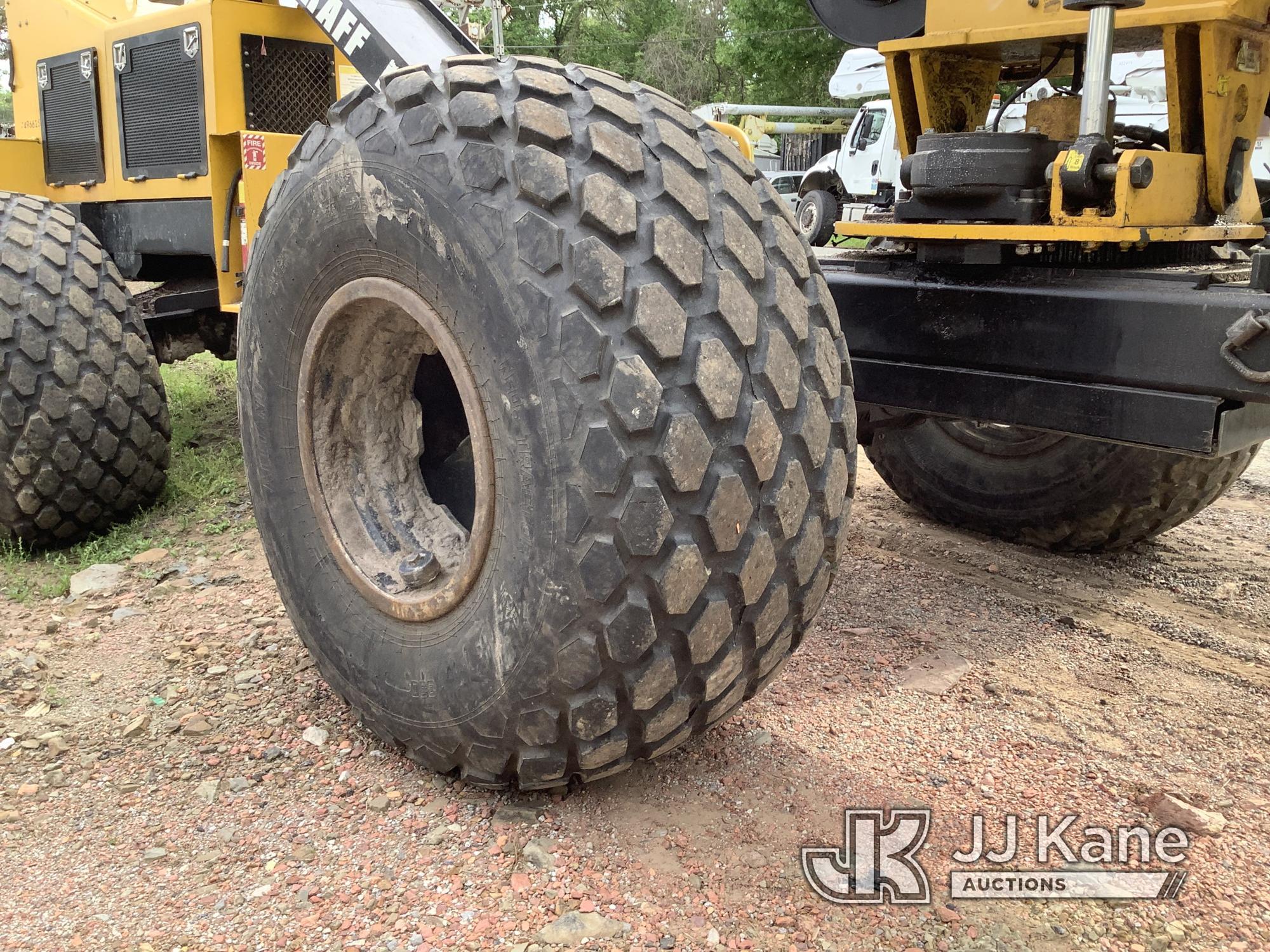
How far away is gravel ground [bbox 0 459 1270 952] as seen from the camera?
1.89 metres

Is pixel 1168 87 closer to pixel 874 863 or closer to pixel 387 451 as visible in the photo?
pixel 874 863

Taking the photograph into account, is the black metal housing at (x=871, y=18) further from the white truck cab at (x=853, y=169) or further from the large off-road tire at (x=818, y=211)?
the white truck cab at (x=853, y=169)

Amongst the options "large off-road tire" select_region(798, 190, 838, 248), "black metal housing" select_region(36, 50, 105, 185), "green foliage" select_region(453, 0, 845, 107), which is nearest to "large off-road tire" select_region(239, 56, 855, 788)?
"black metal housing" select_region(36, 50, 105, 185)

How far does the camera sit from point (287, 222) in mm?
2332

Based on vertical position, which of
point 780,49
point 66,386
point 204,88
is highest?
point 780,49

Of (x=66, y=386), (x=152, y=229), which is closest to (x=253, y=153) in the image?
(x=152, y=229)

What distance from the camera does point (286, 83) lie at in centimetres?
443

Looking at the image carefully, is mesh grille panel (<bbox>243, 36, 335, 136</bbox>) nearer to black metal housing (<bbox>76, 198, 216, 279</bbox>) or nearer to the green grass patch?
black metal housing (<bbox>76, 198, 216, 279</bbox>)

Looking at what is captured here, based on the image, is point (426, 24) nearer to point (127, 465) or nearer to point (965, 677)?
point (127, 465)

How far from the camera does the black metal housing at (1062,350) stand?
2.28m

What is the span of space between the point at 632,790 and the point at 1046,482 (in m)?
2.33

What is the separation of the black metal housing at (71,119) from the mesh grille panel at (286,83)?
3.38ft

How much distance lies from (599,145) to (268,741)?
1542mm

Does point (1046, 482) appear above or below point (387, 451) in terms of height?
below
